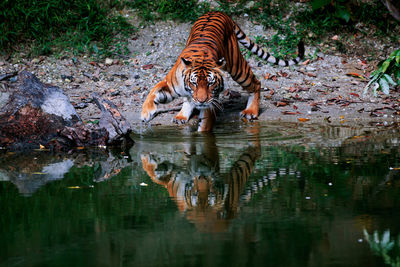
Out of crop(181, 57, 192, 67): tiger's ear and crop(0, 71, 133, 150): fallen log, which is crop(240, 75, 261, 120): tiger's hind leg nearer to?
crop(181, 57, 192, 67): tiger's ear

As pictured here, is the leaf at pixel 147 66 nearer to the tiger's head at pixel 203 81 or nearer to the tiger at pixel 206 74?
the tiger at pixel 206 74

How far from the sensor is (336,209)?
274cm

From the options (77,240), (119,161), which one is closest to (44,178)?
(119,161)

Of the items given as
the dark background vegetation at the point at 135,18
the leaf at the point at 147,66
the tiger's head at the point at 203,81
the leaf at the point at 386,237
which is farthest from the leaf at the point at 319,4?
the leaf at the point at 386,237

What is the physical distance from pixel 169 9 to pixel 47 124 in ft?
14.3

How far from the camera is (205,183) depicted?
11.0 feet

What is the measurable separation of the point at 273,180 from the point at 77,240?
141cm

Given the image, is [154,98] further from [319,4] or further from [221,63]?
[319,4]

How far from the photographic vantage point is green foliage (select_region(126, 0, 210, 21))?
8.75m

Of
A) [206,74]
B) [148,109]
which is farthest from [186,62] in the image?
[148,109]

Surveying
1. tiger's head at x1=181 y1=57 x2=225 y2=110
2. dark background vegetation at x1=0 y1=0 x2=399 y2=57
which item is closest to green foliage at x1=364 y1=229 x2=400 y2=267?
tiger's head at x1=181 y1=57 x2=225 y2=110

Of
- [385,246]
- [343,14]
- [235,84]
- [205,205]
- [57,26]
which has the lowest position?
[385,246]

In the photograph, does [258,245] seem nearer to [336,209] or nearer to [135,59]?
[336,209]

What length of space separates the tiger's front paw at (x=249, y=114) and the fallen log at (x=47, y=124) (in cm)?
182
